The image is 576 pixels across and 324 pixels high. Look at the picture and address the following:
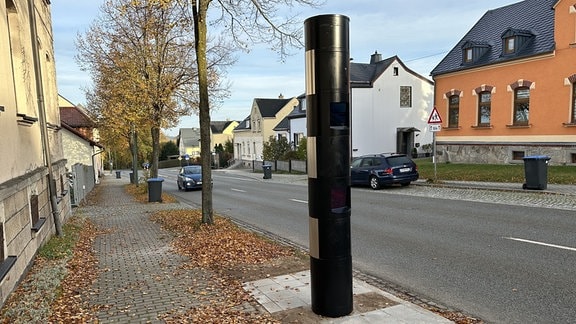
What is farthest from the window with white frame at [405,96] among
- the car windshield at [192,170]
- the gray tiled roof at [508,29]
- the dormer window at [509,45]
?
the car windshield at [192,170]

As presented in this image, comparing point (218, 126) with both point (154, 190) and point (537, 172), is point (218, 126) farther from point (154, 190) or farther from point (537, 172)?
point (537, 172)

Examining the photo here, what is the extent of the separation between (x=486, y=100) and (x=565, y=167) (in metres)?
6.97

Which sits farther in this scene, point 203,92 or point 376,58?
point 376,58

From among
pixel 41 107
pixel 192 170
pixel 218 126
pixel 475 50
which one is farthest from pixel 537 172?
pixel 218 126

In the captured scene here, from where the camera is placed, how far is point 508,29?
23000 mm

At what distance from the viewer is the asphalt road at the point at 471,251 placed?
16.0 feet

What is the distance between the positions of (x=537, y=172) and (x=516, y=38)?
12.2 meters

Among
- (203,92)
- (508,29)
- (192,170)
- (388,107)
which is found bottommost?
(192,170)

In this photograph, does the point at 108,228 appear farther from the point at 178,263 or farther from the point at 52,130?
the point at 178,263

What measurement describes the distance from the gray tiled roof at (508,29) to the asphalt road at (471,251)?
1337cm

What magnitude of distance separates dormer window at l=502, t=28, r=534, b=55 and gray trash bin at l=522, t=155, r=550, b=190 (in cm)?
1128

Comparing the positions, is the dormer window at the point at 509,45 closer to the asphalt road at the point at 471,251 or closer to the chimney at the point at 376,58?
the asphalt road at the point at 471,251

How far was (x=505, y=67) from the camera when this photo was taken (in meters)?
23.2

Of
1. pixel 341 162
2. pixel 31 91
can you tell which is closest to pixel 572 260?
pixel 341 162
